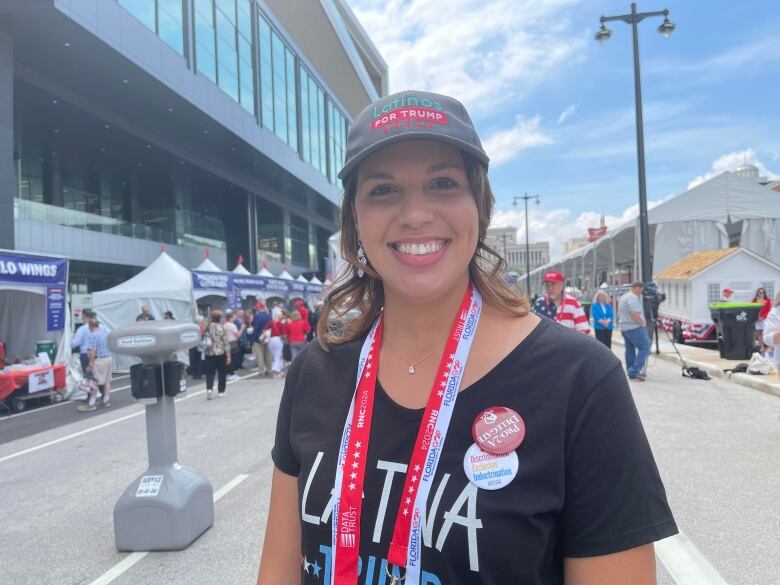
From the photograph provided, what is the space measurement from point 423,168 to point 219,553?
3600 millimetres

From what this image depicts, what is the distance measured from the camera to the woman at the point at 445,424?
1068 millimetres

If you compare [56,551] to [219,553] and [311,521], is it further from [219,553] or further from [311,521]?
[311,521]

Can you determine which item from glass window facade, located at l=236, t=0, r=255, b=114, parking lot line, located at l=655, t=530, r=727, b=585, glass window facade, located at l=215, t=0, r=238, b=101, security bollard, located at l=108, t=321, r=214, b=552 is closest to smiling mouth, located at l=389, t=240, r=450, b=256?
parking lot line, located at l=655, t=530, r=727, b=585

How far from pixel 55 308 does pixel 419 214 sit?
39.4 feet

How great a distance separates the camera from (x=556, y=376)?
3.76ft

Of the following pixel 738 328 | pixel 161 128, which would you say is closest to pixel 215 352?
pixel 738 328

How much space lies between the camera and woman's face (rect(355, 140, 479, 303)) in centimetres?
132

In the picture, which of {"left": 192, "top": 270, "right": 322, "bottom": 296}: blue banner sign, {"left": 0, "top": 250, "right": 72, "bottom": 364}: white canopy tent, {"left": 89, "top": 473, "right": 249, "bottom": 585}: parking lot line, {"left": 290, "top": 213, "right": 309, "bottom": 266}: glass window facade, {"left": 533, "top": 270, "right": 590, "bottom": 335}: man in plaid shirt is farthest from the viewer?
{"left": 290, "top": 213, "right": 309, "bottom": 266}: glass window facade

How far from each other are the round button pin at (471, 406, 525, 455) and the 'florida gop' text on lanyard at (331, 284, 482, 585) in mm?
77

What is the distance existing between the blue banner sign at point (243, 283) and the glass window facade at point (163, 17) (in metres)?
9.82

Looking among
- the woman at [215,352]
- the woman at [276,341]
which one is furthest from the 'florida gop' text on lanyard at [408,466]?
the woman at [276,341]

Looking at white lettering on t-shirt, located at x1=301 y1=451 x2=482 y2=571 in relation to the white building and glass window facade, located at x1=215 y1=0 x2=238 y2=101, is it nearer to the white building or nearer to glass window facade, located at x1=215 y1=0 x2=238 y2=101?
the white building

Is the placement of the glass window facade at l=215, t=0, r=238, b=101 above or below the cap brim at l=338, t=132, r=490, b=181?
above

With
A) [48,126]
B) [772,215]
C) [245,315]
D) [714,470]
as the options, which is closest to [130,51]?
[48,126]
